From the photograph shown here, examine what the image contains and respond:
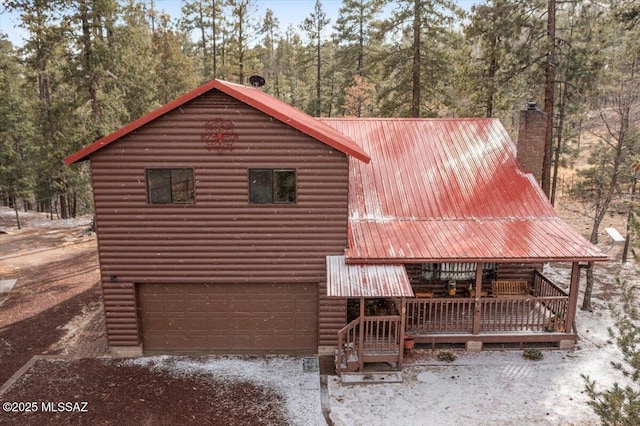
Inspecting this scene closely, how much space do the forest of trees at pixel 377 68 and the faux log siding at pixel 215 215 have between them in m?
7.12

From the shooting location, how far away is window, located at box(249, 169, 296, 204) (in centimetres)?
1162

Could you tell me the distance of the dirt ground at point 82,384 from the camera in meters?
9.95

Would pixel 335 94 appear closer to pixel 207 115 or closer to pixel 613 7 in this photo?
pixel 613 7

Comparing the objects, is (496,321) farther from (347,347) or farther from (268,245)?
(268,245)

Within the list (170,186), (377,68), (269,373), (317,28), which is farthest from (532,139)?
(317,28)

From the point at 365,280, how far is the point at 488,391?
3951mm

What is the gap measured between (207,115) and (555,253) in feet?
32.0

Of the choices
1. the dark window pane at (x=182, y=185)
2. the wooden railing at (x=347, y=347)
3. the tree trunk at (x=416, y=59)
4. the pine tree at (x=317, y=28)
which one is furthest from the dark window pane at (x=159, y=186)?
the pine tree at (x=317, y=28)

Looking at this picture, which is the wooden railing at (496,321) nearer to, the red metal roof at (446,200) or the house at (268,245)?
the house at (268,245)

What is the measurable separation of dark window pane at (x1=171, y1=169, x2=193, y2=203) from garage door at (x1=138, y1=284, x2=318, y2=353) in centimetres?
248

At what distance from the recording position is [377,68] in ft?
87.0

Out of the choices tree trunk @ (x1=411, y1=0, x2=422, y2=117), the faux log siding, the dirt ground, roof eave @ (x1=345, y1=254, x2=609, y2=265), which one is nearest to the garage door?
the faux log siding

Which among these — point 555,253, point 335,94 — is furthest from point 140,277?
point 335,94

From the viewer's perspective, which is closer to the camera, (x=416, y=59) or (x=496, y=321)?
(x=496, y=321)
